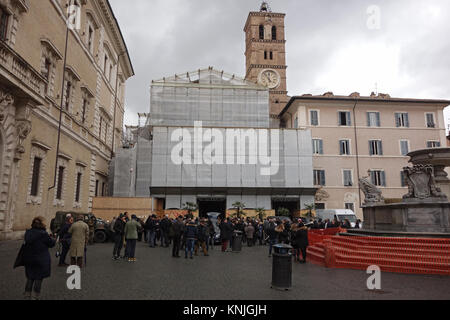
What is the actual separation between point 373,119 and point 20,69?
117ft

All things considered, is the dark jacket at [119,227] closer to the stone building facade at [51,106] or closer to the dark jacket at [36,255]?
the stone building facade at [51,106]

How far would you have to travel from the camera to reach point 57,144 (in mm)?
Answer: 20188

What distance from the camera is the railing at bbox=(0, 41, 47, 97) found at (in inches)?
522

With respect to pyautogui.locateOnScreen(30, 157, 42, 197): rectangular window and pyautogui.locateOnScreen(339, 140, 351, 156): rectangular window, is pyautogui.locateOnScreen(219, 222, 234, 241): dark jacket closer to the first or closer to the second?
pyautogui.locateOnScreen(30, 157, 42, 197): rectangular window

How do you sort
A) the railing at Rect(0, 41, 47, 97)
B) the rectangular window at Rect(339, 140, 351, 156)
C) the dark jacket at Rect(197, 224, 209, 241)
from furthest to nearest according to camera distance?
1. the rectangular window at Rect(339, 140, 351, 156)
2. the dark jacket at Rect(197, 224, 209, 241)
3. the railing at Rect(0, 41, 47, 97)

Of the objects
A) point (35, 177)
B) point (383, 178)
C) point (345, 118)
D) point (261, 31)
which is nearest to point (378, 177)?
point (383, 178)

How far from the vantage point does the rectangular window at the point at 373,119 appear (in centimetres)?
3966

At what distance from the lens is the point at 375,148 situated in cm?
3909

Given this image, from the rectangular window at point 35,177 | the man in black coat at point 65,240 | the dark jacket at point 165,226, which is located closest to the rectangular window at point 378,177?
the dark jacket at point 165,226

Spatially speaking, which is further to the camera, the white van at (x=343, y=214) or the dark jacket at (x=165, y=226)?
the white van at (x=343, y=214)

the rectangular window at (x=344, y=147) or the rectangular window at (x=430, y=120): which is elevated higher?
the rectangular window at (x=430, y=120)

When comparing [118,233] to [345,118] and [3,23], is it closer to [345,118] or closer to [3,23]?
[3,23]

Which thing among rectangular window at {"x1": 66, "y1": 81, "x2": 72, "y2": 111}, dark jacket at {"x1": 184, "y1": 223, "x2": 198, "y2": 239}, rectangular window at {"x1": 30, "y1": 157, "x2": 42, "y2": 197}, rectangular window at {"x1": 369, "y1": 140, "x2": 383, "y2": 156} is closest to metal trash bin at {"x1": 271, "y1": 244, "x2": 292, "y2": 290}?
dark jacket at {"x1": 184, "y1": 223, "x2": 198, "y2": 239}

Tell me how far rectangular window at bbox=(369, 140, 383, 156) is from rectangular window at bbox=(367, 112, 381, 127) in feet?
6.54
